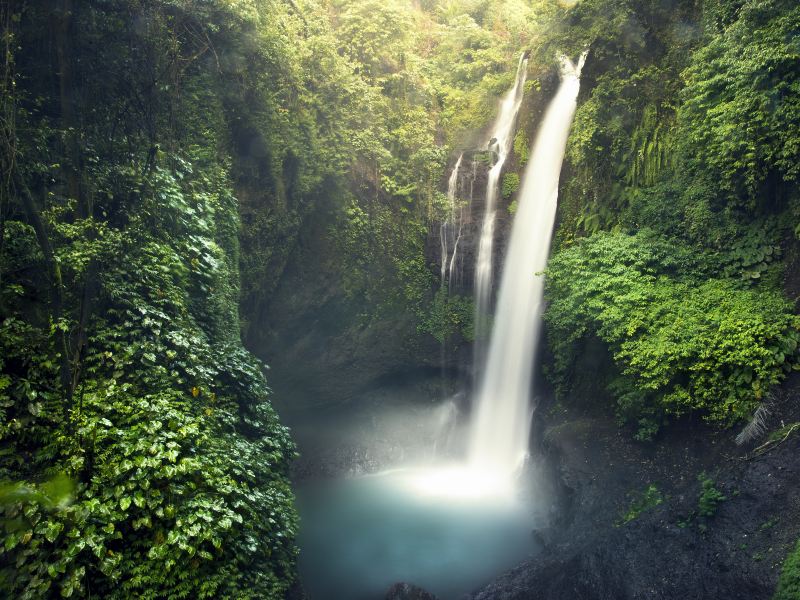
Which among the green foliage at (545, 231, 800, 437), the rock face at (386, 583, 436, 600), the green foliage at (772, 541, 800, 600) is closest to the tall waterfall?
the green foliage at (545, 231, 800, 437)

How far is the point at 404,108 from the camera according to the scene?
14.0 meters

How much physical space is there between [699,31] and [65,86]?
9.65m

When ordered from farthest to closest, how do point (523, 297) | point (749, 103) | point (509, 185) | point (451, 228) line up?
point (451, 228)
point (509, 185)
point (523, 297)
point (749, 103)

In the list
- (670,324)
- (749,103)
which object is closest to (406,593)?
(670,324)

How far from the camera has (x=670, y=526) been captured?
6590 millimetres

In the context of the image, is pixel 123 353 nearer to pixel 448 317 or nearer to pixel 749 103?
pixel 749 103

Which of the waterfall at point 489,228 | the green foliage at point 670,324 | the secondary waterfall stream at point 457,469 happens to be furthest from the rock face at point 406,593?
the waterfall at point 489,228

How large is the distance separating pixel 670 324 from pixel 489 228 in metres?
6.35

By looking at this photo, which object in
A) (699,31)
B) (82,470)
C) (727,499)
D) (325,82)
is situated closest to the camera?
(82,470)

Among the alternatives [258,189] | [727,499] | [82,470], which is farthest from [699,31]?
[82,470]

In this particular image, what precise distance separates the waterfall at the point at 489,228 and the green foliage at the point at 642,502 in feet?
20.7

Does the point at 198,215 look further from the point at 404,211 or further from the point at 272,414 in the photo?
the point at 404,211

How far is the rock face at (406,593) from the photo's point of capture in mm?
7465

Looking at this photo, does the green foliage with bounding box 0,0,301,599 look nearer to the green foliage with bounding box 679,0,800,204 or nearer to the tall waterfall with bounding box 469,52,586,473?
the tall waterfall with bounding box 469,52,586,473
